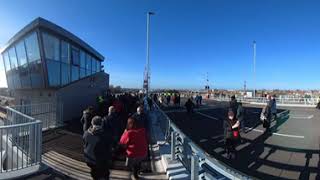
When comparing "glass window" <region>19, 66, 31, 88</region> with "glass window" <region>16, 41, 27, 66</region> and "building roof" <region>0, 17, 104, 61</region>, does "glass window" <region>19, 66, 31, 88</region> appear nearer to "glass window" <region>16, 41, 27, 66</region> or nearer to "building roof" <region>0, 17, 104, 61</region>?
"glass window" <region>16, 41, 27, 66</region>

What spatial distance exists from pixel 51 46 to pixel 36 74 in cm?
206

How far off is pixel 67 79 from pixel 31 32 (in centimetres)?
397

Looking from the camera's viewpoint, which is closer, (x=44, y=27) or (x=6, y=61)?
(x=44, y=27)

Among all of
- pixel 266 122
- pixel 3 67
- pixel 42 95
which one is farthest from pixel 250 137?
pixel 3 67

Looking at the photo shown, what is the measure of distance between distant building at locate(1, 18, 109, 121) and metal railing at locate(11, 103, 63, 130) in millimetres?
586

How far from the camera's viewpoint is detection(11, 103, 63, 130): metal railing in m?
13.0

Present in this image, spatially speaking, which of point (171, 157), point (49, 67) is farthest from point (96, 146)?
point (49, 67)

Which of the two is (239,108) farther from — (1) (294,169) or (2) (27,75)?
(2) (27,75)

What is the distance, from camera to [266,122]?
46.7ft

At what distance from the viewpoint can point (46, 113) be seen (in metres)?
14.0

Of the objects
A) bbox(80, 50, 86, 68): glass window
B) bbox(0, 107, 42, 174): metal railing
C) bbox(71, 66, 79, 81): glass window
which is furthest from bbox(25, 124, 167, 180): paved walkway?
bbox(80, 50, 86, 68): glass window

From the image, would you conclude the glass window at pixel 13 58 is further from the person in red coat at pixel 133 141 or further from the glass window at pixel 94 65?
the person in red coat at pixel 133 141

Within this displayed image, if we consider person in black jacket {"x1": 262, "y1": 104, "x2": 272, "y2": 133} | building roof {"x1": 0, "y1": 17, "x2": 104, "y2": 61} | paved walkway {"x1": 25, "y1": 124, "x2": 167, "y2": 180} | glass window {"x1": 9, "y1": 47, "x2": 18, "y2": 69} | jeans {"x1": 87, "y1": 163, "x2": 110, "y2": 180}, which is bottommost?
paved walkway {"x1": 25, "y1": 124, "x2": 167, "y2": 180}

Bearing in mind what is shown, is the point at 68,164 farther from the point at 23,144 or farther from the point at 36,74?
the point at 36,74
